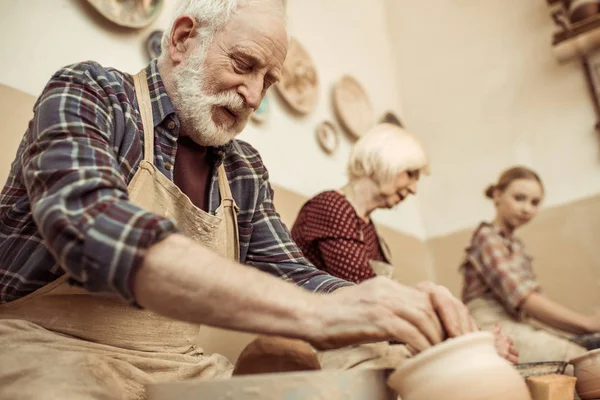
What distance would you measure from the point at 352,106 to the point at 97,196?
2.18 metres

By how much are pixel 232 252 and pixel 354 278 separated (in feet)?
1.78

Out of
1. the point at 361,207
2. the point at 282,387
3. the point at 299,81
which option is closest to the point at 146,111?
the point at 282,387

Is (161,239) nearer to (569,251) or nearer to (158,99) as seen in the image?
(158,99)

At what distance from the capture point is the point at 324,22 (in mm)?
2652

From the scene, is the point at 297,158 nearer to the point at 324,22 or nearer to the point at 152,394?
the point at 324,22

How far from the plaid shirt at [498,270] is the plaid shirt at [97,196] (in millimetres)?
1144

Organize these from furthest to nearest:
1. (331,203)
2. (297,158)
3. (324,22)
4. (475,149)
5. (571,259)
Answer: (475,149), (324,22), (571,259), (297,158), (331,203)

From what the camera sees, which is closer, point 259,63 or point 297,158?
point 259,63

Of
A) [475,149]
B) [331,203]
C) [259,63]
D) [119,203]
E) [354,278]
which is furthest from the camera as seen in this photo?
[475,149]

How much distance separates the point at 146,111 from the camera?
959mm

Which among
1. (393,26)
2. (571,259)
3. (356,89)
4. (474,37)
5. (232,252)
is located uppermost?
(393,26)

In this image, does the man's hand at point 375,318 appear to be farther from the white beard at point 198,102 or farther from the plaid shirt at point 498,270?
the plaid shirt at point 498,270

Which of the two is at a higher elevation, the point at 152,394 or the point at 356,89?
the point at 356,89

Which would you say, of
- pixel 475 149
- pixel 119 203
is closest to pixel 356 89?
pixel 475 149
